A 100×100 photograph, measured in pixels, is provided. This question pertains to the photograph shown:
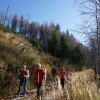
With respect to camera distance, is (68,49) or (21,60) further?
(68,49)

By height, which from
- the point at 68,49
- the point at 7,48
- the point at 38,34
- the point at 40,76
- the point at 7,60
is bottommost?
the point at 40,76

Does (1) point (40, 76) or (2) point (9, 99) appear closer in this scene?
(1) point (40, 76)

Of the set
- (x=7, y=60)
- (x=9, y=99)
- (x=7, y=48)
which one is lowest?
(x=9, y=99)

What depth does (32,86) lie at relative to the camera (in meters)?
18.2

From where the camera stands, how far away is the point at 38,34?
362 ft

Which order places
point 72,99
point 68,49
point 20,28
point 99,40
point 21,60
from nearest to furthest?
point 72,99 → point 99,40 → point 21,60 → point 68,49 → point 20,28

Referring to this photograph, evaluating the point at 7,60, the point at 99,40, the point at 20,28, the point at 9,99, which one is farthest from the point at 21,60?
the point at 20,28

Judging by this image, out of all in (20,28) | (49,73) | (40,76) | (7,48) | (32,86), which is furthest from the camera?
(20,28)

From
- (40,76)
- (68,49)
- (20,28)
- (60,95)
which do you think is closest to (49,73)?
(40,76)

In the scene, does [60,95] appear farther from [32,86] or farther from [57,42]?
[57,42]

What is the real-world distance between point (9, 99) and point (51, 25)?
9945 centimetres

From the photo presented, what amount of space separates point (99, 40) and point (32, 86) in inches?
338

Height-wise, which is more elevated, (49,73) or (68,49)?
(68,49)

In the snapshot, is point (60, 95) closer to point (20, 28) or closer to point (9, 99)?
point (9, 99)
